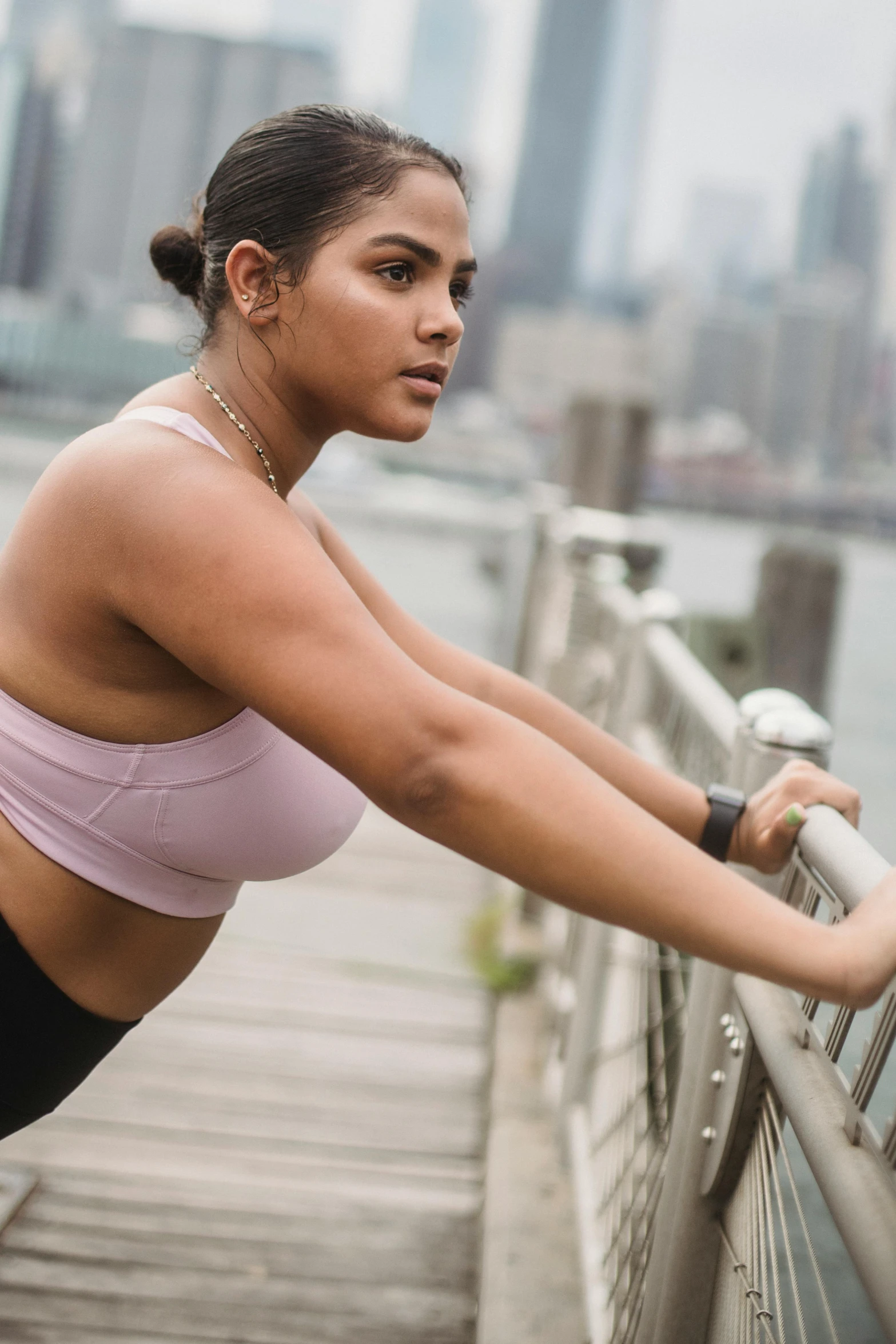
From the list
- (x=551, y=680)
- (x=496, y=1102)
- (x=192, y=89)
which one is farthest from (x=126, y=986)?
(x=192, y=89)

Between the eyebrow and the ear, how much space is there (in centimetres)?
10

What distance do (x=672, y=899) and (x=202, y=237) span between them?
0.80 m

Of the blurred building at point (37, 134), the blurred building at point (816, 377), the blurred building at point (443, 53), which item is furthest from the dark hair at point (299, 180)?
the blurred building at point (443, 53)

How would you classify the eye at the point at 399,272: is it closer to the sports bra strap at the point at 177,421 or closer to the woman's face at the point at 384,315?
the woman's face at the point at 384,315

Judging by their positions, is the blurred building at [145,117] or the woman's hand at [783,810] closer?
the woman's hand at [783,810]

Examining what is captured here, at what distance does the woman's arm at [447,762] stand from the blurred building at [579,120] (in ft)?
114

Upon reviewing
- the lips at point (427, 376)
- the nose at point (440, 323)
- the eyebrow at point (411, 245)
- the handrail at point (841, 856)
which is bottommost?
the handrail at point (841, 856)

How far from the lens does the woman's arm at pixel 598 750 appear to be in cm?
125

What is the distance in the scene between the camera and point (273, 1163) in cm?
254

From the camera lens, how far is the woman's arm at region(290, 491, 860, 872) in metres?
1.25

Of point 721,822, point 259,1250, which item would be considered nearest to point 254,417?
point 721,822

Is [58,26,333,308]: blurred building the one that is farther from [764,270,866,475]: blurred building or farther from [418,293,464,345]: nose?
[764,270,866,475]: blurred building

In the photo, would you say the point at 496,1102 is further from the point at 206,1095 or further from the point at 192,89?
the point at 192,89

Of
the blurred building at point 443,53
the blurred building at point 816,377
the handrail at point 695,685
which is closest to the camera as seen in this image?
the handrail at point 695,685
